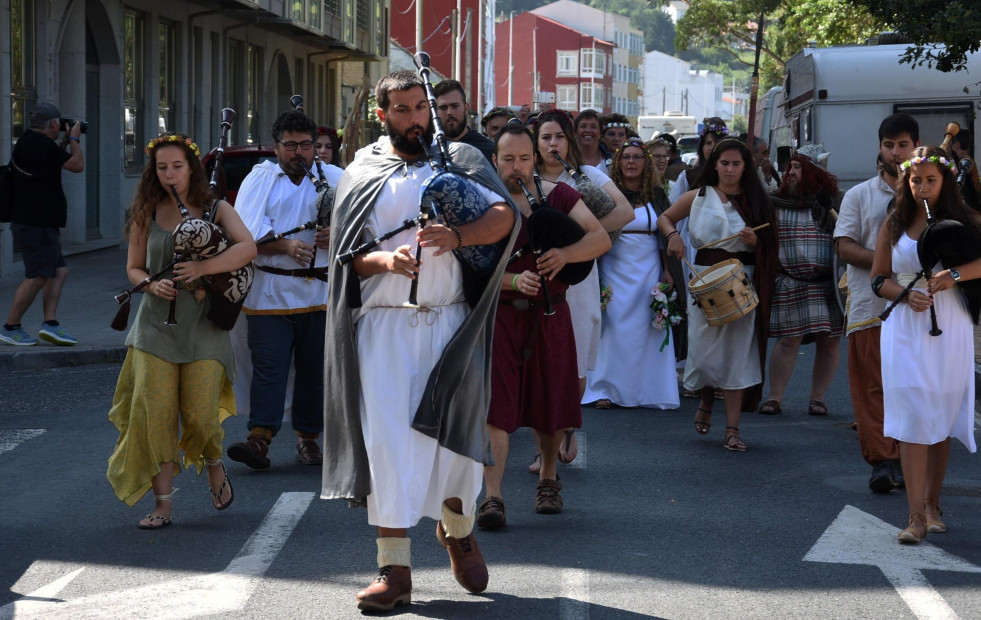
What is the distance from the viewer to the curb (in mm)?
11156

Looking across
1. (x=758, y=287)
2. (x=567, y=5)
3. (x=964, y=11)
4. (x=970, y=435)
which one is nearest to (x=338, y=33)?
(x=964, y=11)

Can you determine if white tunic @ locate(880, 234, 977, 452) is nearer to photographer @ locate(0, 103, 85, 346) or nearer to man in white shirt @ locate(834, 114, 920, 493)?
man in white shirt @ locate(834, 114, 920, 493)

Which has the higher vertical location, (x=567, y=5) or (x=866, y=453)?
(x=567, y=5)

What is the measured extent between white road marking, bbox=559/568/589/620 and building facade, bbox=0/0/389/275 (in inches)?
513

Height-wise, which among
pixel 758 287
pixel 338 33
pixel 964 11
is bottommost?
pixel 758 287

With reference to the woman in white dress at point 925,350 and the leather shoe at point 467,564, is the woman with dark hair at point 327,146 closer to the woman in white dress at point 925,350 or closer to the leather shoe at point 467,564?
the woman in white dress at point 925,350

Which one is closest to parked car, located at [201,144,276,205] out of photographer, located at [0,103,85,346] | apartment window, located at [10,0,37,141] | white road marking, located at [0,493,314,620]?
photographer, located at [0,103,85,346]

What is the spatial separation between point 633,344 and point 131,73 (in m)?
15.7

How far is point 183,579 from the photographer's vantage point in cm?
552

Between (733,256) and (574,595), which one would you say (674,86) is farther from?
(574,595)

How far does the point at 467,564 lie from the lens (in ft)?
17.4

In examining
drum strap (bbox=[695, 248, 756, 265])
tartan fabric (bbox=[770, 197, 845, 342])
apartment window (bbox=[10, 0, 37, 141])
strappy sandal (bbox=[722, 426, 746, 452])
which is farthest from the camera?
apartment window (bbox=[10, 0, 37, 141])

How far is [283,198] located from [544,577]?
2.96 meters

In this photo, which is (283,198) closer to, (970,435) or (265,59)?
(970,435)
